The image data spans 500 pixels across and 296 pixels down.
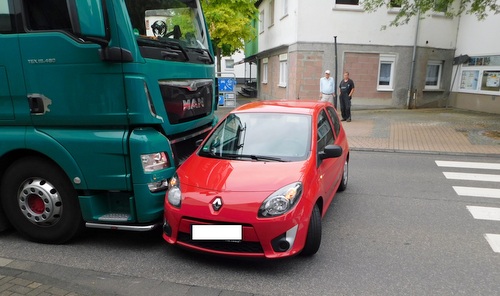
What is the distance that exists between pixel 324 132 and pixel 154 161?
2.20 metres

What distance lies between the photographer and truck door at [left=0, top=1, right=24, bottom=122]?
352cm

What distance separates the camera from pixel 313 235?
3488 millimetres

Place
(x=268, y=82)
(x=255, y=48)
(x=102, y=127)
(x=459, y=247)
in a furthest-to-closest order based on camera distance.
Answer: (x=255, y=48) < (x=268, y=82) < (x=459, y=247) < (x=102, y=127)

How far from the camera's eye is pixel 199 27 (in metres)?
4.99

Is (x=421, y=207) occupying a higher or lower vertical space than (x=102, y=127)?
lower

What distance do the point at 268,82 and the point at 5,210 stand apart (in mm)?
19545

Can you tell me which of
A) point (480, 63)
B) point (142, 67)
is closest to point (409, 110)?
point (480, 63)

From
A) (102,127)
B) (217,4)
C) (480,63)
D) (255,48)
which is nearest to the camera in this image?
(102,127)

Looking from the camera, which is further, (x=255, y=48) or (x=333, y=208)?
(x=255, y=48)

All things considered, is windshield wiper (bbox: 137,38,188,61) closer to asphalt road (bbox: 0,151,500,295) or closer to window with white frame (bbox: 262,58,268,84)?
asphalt road (bbox: 0,151,500,295)

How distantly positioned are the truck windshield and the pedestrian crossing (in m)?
4.19

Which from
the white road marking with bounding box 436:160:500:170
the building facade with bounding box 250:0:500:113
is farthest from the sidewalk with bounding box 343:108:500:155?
the building facade with bounding box 250:0:500:113

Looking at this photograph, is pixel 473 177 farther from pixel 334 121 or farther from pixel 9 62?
pixel 9 62

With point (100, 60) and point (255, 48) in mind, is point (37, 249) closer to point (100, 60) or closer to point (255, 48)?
point (100, 60)
